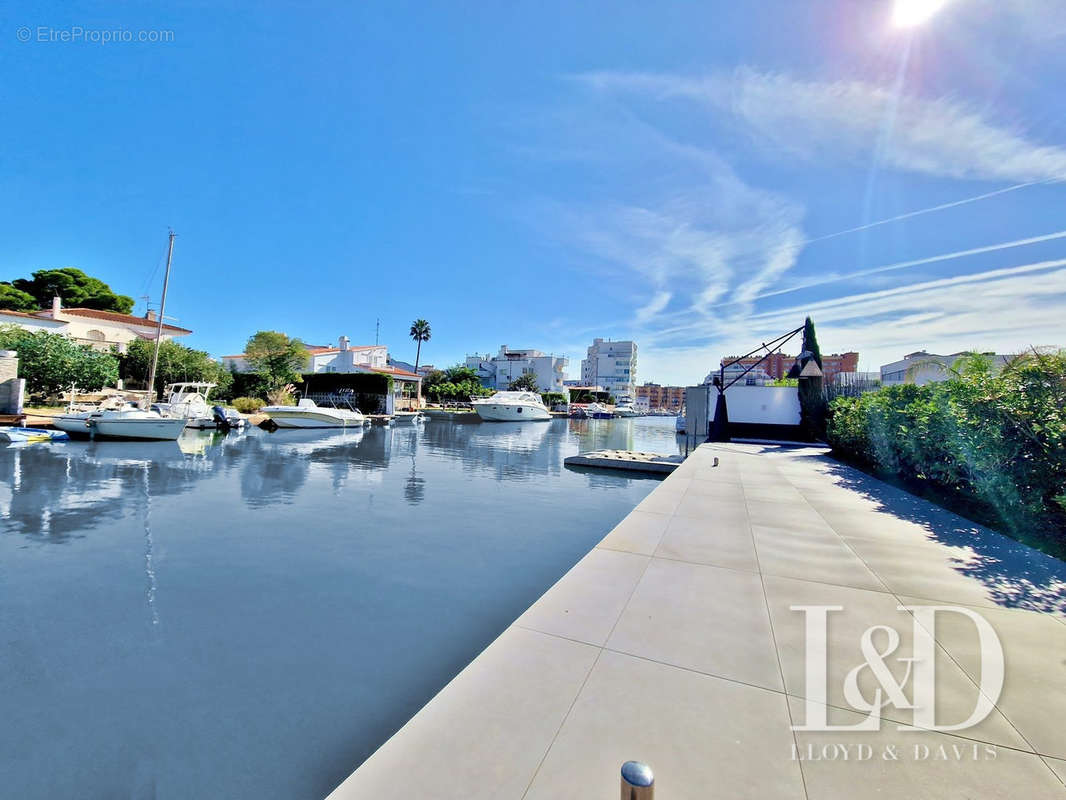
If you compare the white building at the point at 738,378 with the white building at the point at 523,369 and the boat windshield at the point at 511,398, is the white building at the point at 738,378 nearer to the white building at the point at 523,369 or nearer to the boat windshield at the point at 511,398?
the boat windshield at the point at 511,398

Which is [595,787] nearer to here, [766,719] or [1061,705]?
[766,719]

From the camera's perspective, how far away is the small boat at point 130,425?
1667 centimetres

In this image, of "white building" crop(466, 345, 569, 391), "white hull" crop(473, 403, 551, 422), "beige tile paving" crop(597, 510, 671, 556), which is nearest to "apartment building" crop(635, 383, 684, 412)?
"white building" crop(466, 345, 569, 391)

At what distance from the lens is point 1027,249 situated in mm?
10633

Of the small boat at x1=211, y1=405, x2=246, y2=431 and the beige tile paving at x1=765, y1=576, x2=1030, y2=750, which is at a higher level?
the small boat at x1=211, y1=405, x2=246, y2=431

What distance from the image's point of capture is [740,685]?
212 cm

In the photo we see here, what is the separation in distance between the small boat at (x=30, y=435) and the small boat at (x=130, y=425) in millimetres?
968

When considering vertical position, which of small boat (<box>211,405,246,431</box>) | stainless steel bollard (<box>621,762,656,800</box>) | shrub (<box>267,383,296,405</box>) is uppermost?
shrub (<box>267,383,296,405</box>)

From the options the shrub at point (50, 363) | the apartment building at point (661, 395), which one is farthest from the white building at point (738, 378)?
the apartment building at point (661, 395)

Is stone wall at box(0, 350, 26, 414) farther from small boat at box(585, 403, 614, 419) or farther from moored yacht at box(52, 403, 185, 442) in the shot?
small boat at box(585, 403, 614, 419)

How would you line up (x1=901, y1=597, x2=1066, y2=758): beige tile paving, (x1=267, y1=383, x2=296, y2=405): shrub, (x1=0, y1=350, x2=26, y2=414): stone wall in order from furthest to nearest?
(x1=267, y1=383, x2=296, y2=405): shrub, (x1=0, y1=350, x2=26, y2=414): stone wall, (x1=901, y1=597, x2=1066, y2=758): beige tile paving

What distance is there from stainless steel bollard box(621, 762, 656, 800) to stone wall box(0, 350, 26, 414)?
95.0ft

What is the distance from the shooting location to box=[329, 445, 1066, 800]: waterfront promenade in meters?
1.56

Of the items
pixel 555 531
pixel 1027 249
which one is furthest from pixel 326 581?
pixel 1027 249
